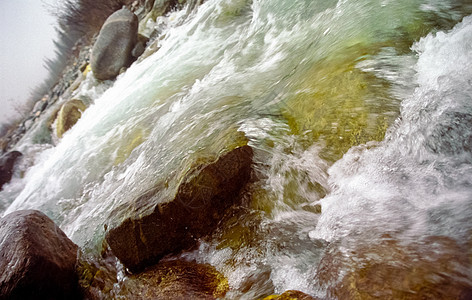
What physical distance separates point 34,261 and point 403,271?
3337mm

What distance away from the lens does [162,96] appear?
598cm

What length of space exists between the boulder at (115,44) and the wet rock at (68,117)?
4.89 feet

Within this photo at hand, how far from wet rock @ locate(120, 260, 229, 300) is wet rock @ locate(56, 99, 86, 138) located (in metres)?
7.62

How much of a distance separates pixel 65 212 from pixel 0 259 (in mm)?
2236

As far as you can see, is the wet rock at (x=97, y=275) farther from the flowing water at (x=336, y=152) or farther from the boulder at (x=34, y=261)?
the flowing water at (x=336, y=152)

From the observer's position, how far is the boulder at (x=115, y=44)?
357 inches

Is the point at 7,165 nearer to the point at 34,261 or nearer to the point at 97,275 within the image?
the point at 34,261

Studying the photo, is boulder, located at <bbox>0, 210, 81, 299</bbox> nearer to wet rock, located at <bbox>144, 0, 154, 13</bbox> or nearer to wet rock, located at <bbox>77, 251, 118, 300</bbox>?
wet rock, located at <bbox>77, 251, 118, 300</bbox>

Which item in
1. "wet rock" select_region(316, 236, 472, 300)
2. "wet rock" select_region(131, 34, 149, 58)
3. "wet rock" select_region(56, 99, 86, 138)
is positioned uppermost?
"wet rock" select_region(131, 34, 149, 58)

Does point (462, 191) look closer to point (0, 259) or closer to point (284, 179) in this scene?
point (284, 179)

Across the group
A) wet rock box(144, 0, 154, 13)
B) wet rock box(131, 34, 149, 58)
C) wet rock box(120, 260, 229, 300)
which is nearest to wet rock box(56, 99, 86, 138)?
wet rock box(131, 34, 149, 58)

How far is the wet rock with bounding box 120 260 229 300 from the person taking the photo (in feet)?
8.00

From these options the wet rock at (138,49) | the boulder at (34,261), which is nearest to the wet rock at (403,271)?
the boulder at (34,261)

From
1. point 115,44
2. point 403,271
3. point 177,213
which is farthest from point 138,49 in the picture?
point 403,271
